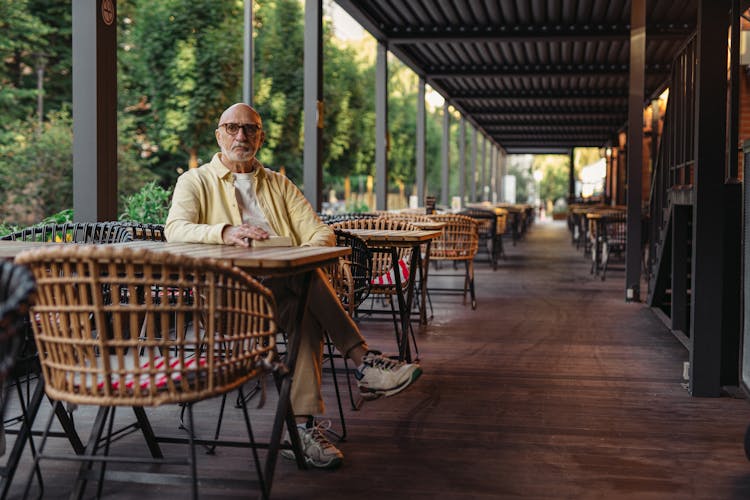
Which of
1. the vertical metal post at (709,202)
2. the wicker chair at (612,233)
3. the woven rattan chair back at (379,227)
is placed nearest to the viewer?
the vertical metal post at (709,202)

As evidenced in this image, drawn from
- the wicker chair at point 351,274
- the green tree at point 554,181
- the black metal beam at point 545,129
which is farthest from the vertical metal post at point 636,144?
the green tree at point 554,181

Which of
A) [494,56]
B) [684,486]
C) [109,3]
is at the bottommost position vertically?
[684,486]

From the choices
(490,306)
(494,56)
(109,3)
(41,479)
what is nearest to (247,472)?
(41,479)

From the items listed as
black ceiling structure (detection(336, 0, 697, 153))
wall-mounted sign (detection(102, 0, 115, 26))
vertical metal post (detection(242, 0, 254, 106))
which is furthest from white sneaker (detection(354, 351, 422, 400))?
black ceiling structure (detection(336, 0, 697, 153))

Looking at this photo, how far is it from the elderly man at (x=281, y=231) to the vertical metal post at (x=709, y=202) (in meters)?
1.73

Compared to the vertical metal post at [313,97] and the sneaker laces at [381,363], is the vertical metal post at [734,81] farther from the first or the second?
the vertical metal post at [313,97]

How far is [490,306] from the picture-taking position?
25.9ft

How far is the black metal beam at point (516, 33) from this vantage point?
11734mm

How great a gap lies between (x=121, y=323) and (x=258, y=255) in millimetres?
547

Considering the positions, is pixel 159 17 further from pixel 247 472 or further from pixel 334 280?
pixel 247 472

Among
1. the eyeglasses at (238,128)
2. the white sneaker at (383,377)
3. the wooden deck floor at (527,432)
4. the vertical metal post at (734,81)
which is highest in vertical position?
the vertical metal post at (734,81)

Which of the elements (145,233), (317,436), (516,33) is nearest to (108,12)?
(145,233)

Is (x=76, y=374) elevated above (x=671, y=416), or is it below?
above

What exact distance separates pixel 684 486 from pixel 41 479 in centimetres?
212
